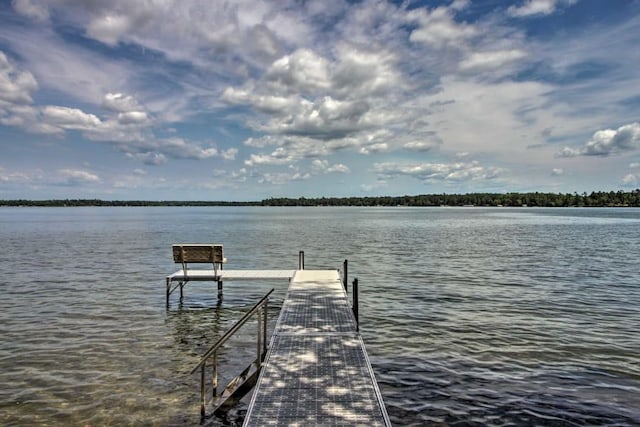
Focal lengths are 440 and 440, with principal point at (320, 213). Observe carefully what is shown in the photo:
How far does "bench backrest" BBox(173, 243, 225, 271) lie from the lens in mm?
19547

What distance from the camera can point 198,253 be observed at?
19719 millimetres

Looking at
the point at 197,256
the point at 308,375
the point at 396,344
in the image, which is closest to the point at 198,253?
the point at 197,256

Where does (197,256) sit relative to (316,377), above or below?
above

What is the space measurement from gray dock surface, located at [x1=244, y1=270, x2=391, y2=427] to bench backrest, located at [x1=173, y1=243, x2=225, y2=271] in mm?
6484

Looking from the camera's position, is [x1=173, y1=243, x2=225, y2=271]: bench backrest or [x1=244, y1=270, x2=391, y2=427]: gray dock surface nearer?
[x1=244, y1=270, x2=391, y2=427]: gray dock surface

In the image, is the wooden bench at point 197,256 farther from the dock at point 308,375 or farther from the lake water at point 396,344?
the dock at point 308,375

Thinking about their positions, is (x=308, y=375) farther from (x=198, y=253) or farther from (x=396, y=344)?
(x=198, y=253)

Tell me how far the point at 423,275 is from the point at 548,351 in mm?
14278

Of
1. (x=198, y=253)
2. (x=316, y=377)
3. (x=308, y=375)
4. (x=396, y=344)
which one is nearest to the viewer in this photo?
(x=316, y=377)

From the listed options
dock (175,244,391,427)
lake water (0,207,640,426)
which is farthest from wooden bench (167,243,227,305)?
dock (175,244,391,427)

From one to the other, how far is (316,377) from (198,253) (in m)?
12.2

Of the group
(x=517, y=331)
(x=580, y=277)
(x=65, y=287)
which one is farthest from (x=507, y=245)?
(x=65, y=287)

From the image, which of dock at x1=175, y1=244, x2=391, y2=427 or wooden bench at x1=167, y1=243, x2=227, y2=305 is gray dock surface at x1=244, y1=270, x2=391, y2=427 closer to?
dock at x1=175, y1=244, x2=391, y2=427

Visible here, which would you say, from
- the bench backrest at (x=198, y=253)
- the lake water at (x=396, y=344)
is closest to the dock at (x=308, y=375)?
the lake water at (x=396, y=344)
